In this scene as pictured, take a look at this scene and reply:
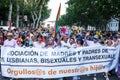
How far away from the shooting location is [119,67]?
1359 centimetres

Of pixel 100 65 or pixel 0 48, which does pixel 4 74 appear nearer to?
pixel 0 48

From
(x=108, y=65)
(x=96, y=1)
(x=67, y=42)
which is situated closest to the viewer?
(x=108, y=65)

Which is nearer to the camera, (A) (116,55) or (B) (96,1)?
(A) (116,55)

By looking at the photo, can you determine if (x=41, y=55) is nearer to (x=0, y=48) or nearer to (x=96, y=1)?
(x=0, y=48)

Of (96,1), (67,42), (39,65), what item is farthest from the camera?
(96,1)

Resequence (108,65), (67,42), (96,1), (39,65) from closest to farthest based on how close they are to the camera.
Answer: (39,65), (108,65), (67,42), (96,1)

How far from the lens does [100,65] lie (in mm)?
12516

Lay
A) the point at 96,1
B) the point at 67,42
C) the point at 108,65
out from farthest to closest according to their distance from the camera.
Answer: the point at 96,1, the point at 67,42, the point at 108,65

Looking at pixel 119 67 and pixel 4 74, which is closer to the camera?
pixel 4 74

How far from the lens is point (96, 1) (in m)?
52.3

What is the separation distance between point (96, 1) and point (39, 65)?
41.2m

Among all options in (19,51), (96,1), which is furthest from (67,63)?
(96,1)

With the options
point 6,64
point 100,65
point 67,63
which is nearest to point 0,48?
point 6,64

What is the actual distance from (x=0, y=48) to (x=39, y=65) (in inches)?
67.8
